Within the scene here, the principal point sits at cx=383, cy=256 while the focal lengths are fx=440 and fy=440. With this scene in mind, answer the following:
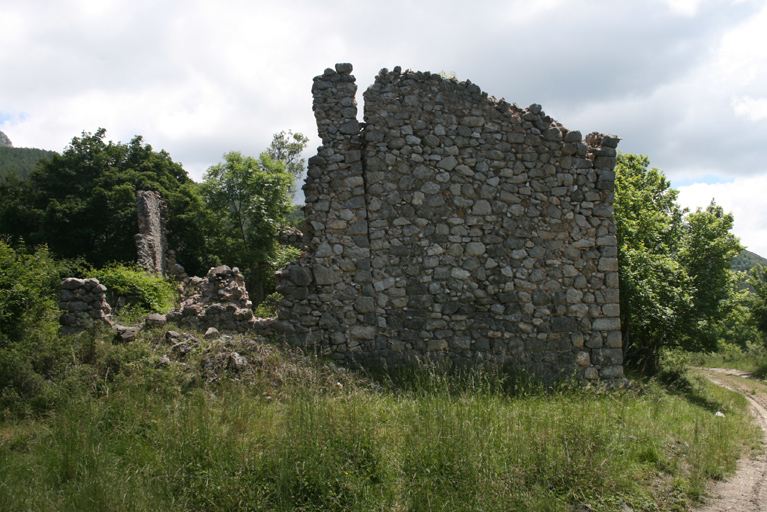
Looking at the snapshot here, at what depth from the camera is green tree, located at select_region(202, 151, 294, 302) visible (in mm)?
19156

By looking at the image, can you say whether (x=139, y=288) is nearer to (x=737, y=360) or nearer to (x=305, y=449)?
(x=305, y=449)

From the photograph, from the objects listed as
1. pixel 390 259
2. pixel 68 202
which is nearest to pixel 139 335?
pixel 390 259

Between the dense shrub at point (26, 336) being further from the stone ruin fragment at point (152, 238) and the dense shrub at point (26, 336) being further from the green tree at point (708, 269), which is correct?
the green tree at point (708, 269)

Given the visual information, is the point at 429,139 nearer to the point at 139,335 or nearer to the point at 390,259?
the point at 390,259

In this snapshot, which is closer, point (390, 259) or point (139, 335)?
point (139, 335)

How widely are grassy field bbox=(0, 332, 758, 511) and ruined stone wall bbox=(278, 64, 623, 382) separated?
4.92 ft

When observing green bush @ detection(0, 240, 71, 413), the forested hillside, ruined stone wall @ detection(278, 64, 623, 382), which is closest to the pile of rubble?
ruined stone wall @ detection(278, 64, 623, 382)

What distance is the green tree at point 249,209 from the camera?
19156 mm

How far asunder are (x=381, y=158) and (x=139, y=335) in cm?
481

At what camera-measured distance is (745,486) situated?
504 centimetres

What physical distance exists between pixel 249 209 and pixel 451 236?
43.9 ft

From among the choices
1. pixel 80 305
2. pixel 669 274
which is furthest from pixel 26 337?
pixel 669 274

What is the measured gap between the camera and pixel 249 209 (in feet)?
62.5

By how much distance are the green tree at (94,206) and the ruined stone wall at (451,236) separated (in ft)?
51.6
